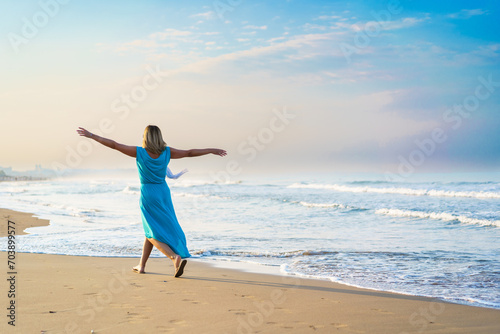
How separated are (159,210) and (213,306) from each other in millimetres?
1913

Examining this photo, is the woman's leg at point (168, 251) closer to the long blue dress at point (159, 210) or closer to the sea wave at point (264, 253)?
the long blue dress at point (159, 210)

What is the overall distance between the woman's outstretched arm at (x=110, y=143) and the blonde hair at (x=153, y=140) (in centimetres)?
18

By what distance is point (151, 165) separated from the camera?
5797 millimetres

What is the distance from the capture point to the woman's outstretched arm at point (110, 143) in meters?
5.18

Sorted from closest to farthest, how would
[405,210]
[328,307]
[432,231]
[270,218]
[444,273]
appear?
1. [328,307]
2. [444,273]
3. [432,231]
4. [270,218]
5. [405,210]

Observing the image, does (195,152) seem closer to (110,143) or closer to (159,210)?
(159,210)

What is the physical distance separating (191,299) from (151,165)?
1928 mm

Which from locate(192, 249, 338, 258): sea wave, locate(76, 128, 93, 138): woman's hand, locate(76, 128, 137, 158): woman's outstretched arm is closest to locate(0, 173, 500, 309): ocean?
locate(192, 249, 338, 258): sea wave

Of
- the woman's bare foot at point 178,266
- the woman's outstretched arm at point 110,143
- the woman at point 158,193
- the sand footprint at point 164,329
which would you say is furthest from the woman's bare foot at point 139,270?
the sand footprint at point 164,329

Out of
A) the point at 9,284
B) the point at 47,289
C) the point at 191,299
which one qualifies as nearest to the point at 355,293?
the point at 191,299

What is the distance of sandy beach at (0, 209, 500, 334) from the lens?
378 cm

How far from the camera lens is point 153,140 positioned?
5.73 metres

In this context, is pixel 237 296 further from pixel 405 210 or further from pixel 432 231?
pixel 405 210

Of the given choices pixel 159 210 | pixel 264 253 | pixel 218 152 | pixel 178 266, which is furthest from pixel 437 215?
pixel 159 210
